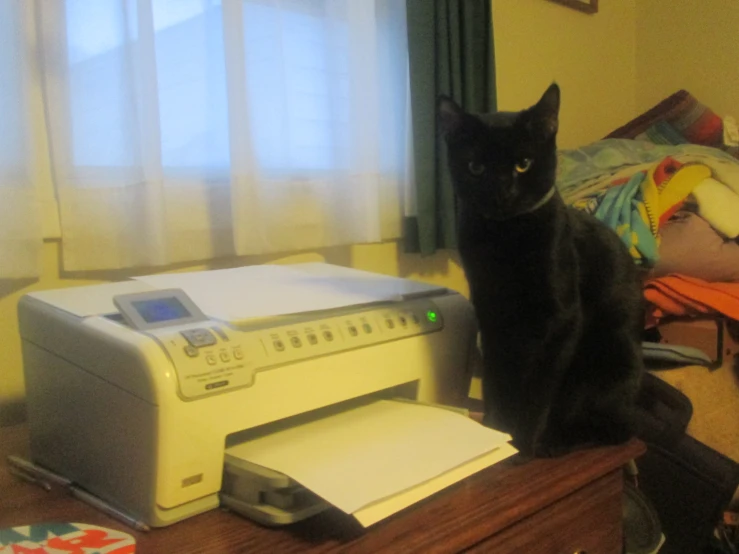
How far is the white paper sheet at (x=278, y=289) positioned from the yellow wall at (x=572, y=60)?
3.04 feet

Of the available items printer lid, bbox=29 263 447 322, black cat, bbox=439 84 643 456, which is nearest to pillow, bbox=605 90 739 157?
black cat, bbox=439 84 643 456

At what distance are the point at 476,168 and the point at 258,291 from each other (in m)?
0.33

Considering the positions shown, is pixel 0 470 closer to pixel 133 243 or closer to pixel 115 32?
pixel 133 243

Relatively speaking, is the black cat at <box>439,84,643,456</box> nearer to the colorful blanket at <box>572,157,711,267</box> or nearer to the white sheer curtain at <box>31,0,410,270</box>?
the white sheer curtain at <box>31,0,410,270</box>

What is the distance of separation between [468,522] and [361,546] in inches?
4.8

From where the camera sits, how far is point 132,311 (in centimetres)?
69

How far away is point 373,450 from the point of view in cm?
70

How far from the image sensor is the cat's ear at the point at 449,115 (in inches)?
35.8

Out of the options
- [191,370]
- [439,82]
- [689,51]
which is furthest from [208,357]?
[689,51]

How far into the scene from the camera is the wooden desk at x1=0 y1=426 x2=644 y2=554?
0.63 m

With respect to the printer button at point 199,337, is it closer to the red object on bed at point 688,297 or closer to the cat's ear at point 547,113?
the cat's ear at point 547,113

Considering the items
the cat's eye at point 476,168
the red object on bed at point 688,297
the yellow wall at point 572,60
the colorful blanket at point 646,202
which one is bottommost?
the red object on bed at point 688,297

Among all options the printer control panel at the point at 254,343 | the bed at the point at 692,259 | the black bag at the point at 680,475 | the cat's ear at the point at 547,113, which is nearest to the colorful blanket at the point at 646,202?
the bed at the point at 692,259

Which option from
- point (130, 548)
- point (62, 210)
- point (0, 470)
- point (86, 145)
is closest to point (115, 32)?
point (86, 145)
